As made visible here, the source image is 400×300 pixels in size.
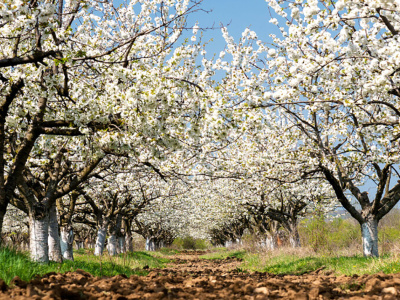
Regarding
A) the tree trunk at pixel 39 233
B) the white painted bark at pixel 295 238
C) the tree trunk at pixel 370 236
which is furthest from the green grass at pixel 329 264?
the tree trunk at pixel 39 233

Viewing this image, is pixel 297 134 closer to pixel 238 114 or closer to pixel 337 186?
pixel 337 186

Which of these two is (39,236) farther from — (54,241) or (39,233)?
(54,241)

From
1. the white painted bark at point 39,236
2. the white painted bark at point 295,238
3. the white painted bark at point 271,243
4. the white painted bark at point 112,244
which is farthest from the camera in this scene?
the white painted bark at point 112,244

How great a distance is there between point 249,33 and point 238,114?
453 cm

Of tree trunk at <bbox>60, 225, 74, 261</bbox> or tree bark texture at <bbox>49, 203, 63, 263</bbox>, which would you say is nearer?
tree bark texture at <bbox>49, 203, 63, 263</bbox>

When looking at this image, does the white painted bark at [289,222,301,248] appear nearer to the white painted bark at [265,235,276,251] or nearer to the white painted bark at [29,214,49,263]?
the white painted bark at [265,235,276,251]

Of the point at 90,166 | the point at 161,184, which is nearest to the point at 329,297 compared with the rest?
the point at 90,166

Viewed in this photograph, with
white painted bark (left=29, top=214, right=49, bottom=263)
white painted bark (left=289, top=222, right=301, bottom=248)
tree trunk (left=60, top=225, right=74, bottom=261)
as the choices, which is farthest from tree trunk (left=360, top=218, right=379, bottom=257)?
tree trunk (left=60, top=225, right=74, bottom=261)

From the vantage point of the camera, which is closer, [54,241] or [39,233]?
[39,233]

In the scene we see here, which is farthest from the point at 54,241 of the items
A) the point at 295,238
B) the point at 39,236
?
the point at 295,238

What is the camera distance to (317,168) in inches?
484

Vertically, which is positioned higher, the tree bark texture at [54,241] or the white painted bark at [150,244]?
the tree bark texture at [54,241]

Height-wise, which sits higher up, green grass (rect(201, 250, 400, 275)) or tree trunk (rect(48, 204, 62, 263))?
tree trunk (rect(48, 204, 62, 263))

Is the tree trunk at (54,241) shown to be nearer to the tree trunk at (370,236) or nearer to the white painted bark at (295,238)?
the tree trunk at (370,236)
